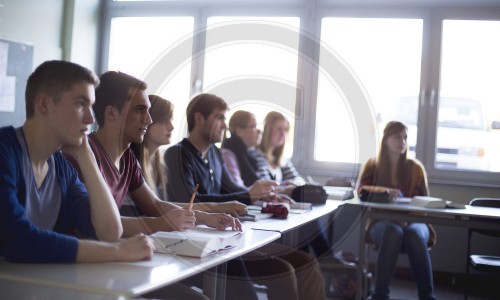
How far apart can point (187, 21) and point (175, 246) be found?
13.4ft

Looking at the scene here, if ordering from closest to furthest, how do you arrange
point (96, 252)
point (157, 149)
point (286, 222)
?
point (96, 252), point (286, 222), point (157, 149)

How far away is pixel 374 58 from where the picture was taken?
16.2 ft

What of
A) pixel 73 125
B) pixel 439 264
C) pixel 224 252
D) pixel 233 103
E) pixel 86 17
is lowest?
pixel 439 264

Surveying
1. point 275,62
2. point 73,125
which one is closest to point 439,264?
point 275,62

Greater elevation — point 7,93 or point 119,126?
point 7,93

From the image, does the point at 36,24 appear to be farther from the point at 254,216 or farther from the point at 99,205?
the point at 99,205

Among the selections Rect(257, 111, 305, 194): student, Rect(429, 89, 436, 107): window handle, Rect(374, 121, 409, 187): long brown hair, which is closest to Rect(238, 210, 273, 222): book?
Rect(257, 111, 305, 194): student

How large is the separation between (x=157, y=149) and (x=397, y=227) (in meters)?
1.86

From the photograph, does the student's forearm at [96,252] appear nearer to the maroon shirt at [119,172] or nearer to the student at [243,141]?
the maroon shirt at [119,172]

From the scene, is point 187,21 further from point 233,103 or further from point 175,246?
point 175,246

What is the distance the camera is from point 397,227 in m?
3.79

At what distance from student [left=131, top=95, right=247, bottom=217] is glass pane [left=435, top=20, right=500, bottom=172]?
2829mm

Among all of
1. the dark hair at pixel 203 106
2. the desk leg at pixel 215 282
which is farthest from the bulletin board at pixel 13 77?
the desk leg at pixel 215 282

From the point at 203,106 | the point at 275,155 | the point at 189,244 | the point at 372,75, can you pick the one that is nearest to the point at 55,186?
the point at 189,244
